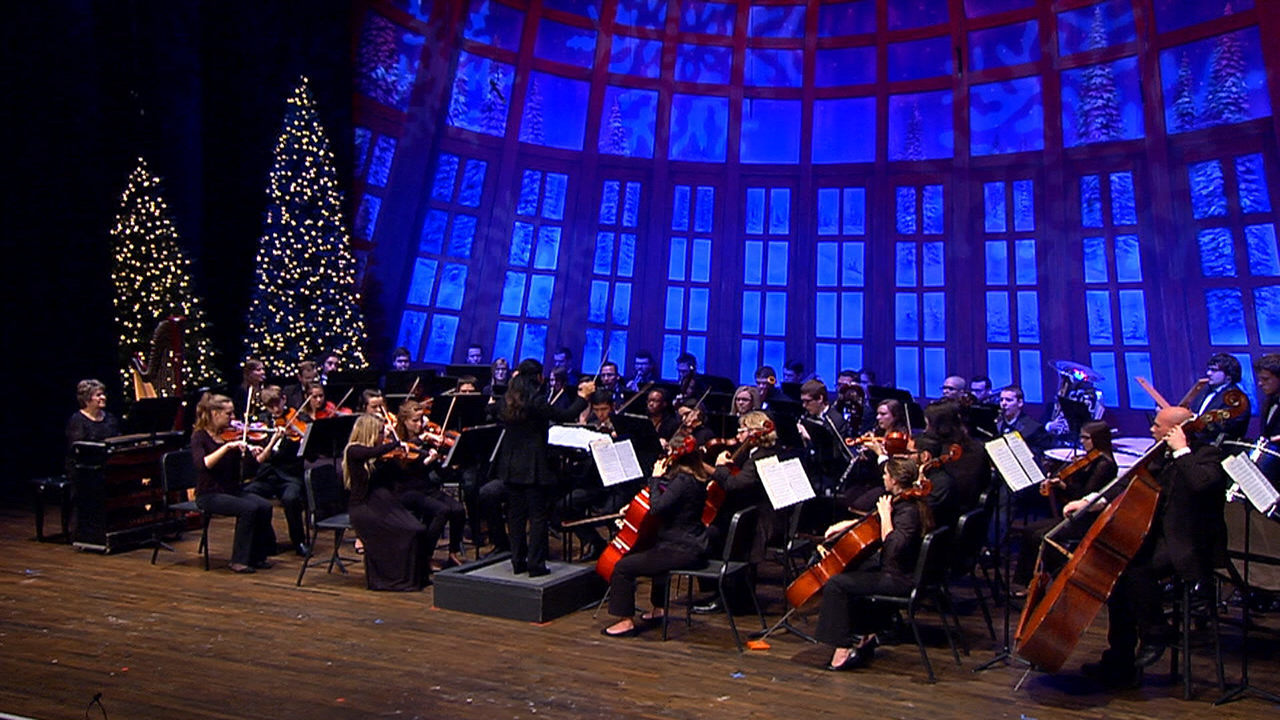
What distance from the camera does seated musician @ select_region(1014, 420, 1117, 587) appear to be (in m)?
6.25

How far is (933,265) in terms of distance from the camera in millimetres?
13414

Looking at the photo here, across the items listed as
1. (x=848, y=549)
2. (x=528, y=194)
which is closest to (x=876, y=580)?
(x=848, y=549)

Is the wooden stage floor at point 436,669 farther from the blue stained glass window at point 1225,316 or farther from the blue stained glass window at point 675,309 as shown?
the blue stained glass window at point 675,309

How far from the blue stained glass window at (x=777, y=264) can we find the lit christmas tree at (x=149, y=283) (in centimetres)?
738

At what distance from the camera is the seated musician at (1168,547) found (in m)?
5.02

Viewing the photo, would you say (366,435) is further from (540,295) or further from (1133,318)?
(1133,318)

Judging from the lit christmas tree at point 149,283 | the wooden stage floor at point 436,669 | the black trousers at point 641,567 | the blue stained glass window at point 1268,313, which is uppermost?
the blue stained glass window at point 1268,313

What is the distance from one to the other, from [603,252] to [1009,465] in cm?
925

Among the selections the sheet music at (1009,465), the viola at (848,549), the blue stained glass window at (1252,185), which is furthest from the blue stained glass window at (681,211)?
the viola at (848,549)

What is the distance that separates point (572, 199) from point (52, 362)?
23.1 ft

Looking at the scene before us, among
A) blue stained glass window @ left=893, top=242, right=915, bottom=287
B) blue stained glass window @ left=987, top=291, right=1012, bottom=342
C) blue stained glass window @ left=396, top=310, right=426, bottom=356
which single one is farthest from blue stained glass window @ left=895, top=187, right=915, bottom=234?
blue stained glass window @ left=396, top=310, right=426, bottom=356

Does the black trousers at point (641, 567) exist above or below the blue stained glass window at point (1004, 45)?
below

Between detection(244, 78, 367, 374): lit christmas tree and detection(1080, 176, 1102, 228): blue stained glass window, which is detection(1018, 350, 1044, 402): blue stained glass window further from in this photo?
detection(244, 78, 367, 374): lit christmas tree

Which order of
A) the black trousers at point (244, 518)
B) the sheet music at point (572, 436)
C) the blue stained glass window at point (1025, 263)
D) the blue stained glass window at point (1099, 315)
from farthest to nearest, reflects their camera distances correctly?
the blue stained glass window at point (1025, 263)
the blue stained glass window at point (1099, 315)
the sheet music at point (572, 436)
the black trousers at point (244, 518)
